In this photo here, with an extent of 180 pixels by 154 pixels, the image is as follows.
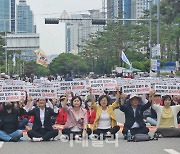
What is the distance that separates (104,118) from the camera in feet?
48.8

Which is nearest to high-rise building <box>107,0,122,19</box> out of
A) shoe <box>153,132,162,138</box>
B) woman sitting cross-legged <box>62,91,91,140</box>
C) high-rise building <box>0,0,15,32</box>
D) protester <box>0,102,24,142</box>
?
high-rise building <box>0,0,15,32</box>

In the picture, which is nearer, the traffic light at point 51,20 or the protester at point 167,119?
the protester at point 167,119

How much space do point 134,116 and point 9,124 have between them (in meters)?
3.25

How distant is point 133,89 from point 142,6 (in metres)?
63.1

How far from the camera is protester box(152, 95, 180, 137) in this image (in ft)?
50.3

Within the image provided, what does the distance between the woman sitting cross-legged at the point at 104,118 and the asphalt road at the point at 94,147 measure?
1.36 ft

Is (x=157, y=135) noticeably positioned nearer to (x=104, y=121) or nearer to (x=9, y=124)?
(x=104, y=121)

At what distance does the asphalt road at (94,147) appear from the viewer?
1233 cm

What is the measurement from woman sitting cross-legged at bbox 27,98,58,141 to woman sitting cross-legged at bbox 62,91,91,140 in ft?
1.17

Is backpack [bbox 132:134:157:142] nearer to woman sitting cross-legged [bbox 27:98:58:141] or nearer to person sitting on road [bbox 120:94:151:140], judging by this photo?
person sitting on road [bbox 120:94:151:140]

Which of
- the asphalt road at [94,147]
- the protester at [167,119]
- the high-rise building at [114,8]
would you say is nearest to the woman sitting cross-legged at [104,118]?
the asphalt road at [94,147]

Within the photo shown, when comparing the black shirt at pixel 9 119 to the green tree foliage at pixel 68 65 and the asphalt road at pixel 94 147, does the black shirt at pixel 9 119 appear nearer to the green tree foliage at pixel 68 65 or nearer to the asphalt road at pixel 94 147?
the asphalt road at pixel 94 147

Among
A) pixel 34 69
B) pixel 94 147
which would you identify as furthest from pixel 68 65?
pixel 94 147

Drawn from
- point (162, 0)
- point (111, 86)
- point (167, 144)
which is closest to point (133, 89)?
point (111, 86)
